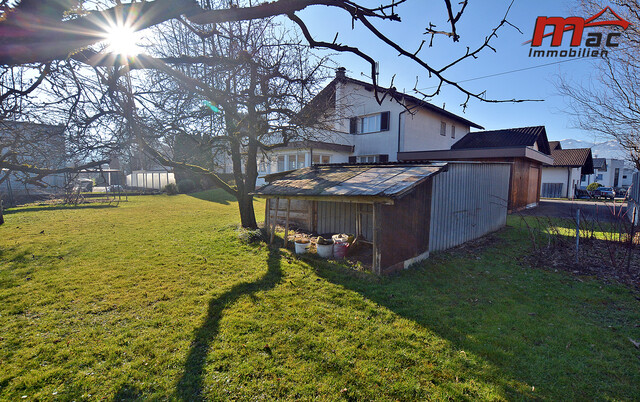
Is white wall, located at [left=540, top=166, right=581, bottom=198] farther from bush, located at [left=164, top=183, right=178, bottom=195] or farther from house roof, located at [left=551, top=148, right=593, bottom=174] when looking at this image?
bush, located at [left=164, top=183, right=178, bottom=195]

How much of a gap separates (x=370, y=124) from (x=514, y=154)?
9.03m

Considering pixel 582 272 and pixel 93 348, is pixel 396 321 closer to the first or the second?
pixel 93 348

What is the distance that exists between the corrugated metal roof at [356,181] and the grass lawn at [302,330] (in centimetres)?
194

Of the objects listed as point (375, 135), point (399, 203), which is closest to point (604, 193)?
point (375, 135)

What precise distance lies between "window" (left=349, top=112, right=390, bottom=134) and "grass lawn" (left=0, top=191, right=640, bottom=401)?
43.9ft

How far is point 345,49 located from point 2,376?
522cm

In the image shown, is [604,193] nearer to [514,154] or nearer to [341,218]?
[514,154]

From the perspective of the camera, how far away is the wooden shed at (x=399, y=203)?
6629 mm

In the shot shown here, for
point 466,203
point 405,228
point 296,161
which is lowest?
point 405,228

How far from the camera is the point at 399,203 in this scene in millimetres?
6938

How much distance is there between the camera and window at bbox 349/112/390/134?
19311 mm

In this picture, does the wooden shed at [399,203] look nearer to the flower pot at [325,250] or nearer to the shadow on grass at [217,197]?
the flower pot at [325,250]

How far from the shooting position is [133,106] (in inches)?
211

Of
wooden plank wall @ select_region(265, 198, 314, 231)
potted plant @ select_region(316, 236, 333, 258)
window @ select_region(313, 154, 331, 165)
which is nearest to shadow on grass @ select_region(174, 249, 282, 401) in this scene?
potted plant @ select_region(316, 236, 333, 258)
